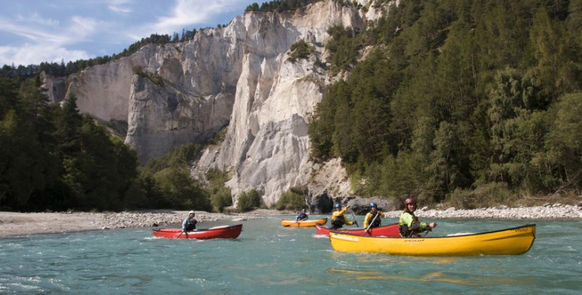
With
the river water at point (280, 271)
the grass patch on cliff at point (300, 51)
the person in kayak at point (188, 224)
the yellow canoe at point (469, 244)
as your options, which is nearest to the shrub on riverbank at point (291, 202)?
the grass patch on cliff at point (300, 51)

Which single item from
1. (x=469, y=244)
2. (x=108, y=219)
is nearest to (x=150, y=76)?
(x=108, y=219)

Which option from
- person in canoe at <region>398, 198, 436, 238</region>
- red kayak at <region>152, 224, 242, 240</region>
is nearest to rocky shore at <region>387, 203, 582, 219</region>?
person in canoe at <region>398, 198, 436, 238</region>

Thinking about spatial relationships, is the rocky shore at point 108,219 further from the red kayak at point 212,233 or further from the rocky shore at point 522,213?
the red kayak at point 212,233

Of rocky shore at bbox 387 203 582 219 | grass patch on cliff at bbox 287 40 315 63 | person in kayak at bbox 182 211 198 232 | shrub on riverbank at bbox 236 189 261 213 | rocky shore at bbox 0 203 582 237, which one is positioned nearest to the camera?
person in kayak at bbox 182 211 198 232

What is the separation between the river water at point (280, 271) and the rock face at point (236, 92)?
5714 centimetres

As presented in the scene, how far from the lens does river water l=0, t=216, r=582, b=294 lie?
367 inches

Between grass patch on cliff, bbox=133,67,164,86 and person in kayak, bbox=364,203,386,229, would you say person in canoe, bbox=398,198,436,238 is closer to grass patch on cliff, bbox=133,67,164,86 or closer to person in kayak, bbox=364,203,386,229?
person in kayak, bbox=364,203,386,229

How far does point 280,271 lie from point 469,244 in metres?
5.33

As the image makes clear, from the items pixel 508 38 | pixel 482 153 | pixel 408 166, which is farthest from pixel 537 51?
pixel 408 166

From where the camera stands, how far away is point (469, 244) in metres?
12.2

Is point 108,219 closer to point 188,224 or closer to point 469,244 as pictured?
point 188,224

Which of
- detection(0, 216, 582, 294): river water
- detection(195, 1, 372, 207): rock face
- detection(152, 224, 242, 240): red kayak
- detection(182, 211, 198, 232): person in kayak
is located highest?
detection(195, 1, 372, 207): rock face

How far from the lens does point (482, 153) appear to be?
37062 mm

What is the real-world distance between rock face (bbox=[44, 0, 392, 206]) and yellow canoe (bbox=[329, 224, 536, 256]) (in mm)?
59023
